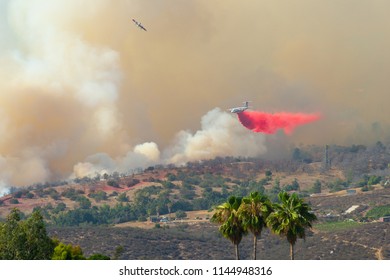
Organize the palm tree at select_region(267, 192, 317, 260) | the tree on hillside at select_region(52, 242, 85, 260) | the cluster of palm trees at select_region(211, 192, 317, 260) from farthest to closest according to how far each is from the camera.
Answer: the tree on hillside at select_region(52, 242, 85, 260) < the cluster of palm trees at select_region(211, 192, 317, 260) < the palm tree at select_region(267, 192, 317, 260)

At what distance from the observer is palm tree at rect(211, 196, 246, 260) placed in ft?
500

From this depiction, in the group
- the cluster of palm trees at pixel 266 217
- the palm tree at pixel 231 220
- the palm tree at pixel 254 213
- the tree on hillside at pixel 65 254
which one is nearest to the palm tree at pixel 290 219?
the cluster of palm trees at pixel 266 217

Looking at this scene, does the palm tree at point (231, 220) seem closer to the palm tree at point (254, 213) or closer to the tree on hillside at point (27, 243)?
the palm tree at point (254, 213)

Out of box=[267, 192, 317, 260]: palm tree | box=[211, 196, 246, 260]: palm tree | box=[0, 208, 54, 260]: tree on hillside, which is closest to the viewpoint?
box=[267, 192, 317, 260]: palm tree

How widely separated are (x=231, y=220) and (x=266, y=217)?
19.0 feet

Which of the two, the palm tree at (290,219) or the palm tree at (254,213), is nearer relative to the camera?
the palm tree at (290,219)

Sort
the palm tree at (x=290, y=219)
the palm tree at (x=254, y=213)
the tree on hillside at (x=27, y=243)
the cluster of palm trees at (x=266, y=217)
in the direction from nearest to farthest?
the palm tree at (x=290, y=219)
the cluster of palm trees at (x=266, y=217)
the palm tree at (x=254, y=213)
the tree on hillside at (x=27, y=243)

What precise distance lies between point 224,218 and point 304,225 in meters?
13.8

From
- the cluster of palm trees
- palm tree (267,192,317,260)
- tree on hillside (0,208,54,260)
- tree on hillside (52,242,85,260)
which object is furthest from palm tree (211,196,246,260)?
tree on hillside (0,208,54,260)

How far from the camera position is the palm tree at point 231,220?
5999 inches

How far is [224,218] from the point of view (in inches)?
6058

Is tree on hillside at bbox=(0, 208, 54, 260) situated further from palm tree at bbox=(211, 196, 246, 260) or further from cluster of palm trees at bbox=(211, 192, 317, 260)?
cluster of palm trees at bbox=(211, 192, 317, 260)

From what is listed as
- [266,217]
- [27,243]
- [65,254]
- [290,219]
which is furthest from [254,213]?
[27,243]
